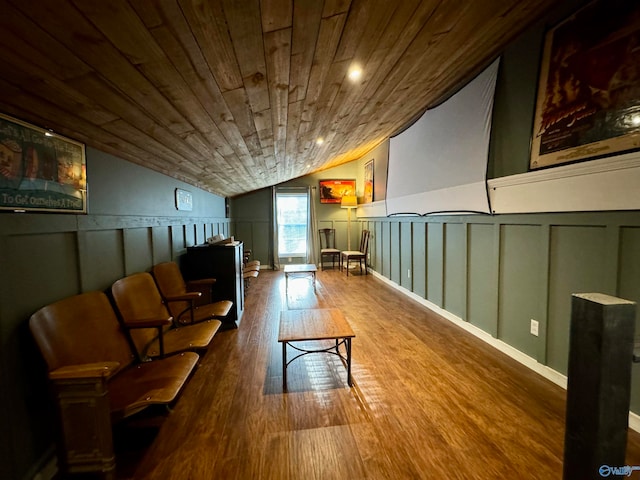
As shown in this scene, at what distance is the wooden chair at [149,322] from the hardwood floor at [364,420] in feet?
1.33

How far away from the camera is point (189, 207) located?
12.8 ft

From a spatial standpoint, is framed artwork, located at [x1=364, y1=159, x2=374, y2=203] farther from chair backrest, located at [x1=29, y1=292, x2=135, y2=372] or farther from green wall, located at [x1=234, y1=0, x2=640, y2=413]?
chair backrest, located at [x1=29, y1=292, x2=135, y2=372]

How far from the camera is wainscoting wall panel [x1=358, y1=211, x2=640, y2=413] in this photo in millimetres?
1791

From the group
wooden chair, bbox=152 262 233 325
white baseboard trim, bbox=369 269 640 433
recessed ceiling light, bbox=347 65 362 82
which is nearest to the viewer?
recessed ceiling light, bbox=347 65 362 82

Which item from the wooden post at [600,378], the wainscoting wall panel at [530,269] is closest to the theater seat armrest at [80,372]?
the wooden post at [600,378]

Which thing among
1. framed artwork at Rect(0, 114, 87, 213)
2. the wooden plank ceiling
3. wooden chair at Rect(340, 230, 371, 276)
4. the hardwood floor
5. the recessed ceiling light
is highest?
the recessed ceiling light

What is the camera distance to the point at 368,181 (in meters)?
6.85

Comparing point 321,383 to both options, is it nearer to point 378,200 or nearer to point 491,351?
point 491,351

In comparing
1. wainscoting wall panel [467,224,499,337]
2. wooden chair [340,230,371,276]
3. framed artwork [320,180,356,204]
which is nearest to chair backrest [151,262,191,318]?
wainscoting wall panel [467,224,499,337]

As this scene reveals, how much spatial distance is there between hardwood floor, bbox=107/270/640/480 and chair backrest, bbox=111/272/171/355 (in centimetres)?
55

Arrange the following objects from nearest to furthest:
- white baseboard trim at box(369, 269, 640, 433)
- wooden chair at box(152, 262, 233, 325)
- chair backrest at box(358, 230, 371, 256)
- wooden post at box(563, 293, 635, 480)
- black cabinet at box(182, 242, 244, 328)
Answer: wooden post at box(563, 293, 635, 480) < white baseboard trim at box(369, 269, 640, 433) < wooden chair at box(152, 262, 233, 325) < black cabinet at box(182, 242, 244, 328) < chair backrest at box(358, 230, 371, 256)

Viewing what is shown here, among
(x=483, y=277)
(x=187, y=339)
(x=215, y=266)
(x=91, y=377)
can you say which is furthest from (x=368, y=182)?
(x=91, y=377)

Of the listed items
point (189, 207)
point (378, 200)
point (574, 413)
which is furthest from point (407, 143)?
point (574, 413)

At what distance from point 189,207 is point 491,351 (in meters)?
3.96
